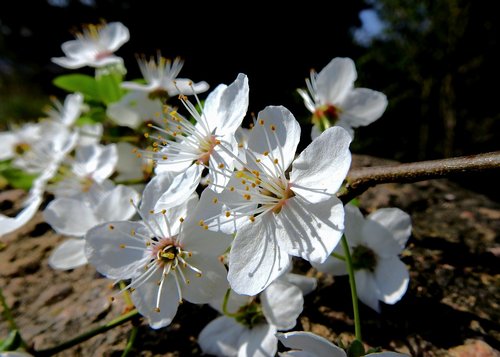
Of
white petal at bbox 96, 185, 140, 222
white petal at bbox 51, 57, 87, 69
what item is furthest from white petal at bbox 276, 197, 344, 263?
white petal at bbox 51, 57, 87, 69

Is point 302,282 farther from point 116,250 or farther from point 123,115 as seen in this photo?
point 123,115

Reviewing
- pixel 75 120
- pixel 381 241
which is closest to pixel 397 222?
pixel 381 241

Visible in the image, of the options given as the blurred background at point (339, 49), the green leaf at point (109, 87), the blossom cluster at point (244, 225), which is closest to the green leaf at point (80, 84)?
the green leaf at point (109, 87)

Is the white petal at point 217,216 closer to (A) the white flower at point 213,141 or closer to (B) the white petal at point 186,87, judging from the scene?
(A) the white flower at point 213,141

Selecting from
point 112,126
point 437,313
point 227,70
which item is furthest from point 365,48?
point 437,313

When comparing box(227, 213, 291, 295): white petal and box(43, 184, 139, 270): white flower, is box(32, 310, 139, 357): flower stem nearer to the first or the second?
box(43, 184, 139, 270): white flower
